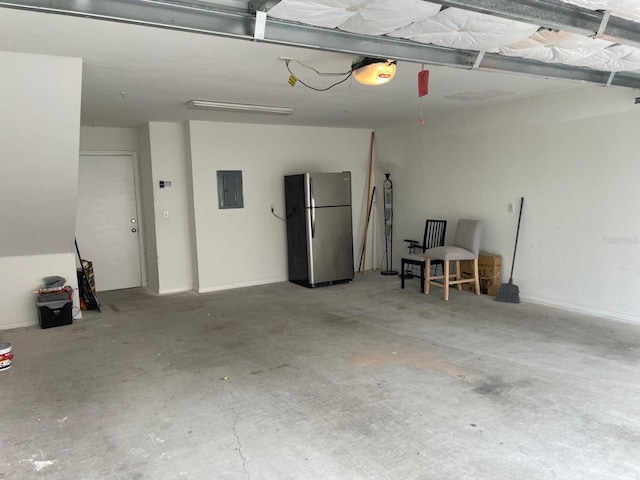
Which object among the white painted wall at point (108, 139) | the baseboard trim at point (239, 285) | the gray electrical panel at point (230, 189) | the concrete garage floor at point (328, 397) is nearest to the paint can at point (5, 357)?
the concrete garage floor at point (328, 397)

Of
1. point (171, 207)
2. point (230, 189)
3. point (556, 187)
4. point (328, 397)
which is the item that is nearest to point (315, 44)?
point (328, 397)

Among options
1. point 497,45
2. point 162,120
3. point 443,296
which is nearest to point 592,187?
point 443,296

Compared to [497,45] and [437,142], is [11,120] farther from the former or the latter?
[437,142]

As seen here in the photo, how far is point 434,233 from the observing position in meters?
6.39

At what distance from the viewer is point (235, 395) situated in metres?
3.09

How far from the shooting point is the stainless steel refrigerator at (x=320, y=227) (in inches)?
247

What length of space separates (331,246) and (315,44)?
4.16 m

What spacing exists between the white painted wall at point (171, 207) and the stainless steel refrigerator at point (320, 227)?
1467 millimetres

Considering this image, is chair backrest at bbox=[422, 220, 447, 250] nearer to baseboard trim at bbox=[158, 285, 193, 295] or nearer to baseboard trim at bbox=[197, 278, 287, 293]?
baseboard trim at bbox=[197, 278, 287, 293]

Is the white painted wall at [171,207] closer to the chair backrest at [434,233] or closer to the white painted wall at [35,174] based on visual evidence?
the white painted wall at [35,174]

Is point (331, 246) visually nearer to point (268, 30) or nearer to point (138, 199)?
point (138, 199)

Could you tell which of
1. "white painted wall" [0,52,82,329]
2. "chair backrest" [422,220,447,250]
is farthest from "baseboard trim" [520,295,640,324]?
"white painted wall" [0,52,82,329]

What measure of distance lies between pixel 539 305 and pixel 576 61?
2925 millimetres

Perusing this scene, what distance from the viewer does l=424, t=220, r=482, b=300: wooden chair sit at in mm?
5422
